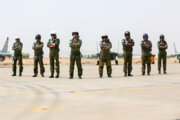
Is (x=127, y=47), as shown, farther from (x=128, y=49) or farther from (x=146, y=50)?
(x=146, y=50)

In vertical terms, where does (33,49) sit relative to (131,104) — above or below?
above

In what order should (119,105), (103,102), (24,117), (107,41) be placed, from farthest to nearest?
(107,41) < (103,102) < (119,105) < (24,117)

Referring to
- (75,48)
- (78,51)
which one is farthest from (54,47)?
(78,51)

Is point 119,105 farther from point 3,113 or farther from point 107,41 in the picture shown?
point 107,41

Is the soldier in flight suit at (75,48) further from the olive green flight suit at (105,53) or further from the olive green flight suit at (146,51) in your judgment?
the olive green flight suit at (146,51)

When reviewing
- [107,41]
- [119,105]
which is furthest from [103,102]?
[107,41]

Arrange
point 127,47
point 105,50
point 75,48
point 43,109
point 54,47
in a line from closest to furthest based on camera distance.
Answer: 1. point 43,109
2. point 75,48
3. point 54,47
4. point 105,50
5. point 127,47

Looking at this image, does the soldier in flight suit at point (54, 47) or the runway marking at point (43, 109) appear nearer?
the runway marking at point (43, 109)

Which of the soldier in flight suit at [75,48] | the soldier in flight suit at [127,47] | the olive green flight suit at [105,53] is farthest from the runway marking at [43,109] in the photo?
the soldier in flight suit at [127,47]

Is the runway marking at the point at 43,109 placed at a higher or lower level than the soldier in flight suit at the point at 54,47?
lower

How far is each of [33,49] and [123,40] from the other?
160 inches

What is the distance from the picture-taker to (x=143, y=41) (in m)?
16.3

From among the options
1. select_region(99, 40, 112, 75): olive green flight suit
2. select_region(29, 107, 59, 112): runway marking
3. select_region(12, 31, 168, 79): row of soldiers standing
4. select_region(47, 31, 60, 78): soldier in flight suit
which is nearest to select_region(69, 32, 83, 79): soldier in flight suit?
select_region(12, 31, 168, 79): row of soldiers standing

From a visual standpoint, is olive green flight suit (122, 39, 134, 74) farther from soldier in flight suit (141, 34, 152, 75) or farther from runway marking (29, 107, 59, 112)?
runway marking (29, 107, 59, 112)
